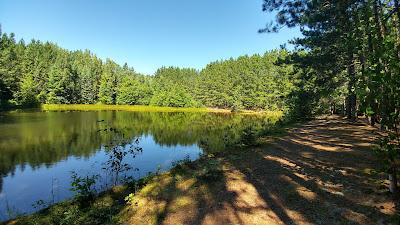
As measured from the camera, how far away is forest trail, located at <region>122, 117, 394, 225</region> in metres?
7.13

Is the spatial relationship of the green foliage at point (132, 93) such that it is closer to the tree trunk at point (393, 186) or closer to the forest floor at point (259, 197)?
the forest floor at point (259, 197)

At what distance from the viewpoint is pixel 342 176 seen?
9.71 meters

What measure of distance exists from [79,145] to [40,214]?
15.8 metres

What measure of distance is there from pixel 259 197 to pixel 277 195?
1.55 feet

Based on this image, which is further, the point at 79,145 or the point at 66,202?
the point at 79,145

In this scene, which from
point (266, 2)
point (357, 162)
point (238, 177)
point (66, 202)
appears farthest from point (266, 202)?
point (266, 2)

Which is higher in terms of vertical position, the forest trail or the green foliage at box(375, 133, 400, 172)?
the green foliage at box(375, 133, 400, 172)

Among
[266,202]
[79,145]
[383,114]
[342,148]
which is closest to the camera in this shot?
[383,114]

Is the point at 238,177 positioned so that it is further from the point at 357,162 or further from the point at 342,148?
the point at 342,148

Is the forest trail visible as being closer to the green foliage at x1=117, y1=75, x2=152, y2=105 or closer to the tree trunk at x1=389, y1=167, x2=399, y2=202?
the tree trunk at x1=389, y1=167, x2=399, y2=202

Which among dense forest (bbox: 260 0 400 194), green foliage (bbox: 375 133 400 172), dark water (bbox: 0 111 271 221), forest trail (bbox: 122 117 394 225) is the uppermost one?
dense forest (bbox: 260 0 400 194)

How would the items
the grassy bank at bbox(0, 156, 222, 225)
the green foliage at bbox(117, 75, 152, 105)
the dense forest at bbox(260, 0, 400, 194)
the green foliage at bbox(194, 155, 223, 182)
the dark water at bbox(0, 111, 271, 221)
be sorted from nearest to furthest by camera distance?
the dense forest at bbox(260, 0, 400, 194)
the grassy bank at bbox(0, 156, 222, 225)
the green foliage at bbox(194, 155, 223, 182)
the dark water at bbox(0, 111, 271, 221)
the green foliage at bbox(117, 75, 152, 105)

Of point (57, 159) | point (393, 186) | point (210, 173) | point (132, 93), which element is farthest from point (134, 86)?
point (393, 186)

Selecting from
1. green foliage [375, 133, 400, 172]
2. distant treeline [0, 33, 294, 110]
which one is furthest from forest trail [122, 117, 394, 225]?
distant treeline [0, 33, 294, 110]
